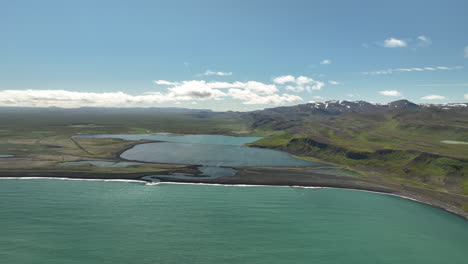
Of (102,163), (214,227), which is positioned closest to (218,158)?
(102,163)

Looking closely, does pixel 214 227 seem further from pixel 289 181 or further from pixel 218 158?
pixel 218 158

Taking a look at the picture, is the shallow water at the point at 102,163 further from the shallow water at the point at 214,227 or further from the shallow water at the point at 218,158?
the shallow water at the point at 214,227

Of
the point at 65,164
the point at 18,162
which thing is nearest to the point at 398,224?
the point at 65,164

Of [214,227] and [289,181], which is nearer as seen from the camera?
[214,227]

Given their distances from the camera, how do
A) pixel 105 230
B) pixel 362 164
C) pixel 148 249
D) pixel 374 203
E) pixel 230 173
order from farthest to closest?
pixel 362 164, pixel 230 173, pixel 374 203, pixel 105 230, pixel 148 249

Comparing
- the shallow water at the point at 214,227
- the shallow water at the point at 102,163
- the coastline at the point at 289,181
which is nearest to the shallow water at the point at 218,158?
the shallow water at the point at 102,163

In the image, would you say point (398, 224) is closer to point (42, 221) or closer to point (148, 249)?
point (148, 249)

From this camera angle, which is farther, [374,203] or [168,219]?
[374,203]

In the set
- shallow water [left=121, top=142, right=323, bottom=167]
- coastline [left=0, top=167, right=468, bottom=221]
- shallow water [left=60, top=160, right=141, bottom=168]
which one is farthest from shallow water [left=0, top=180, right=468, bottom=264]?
shallow water [left=121, top=142, right=323, bottom=167]
